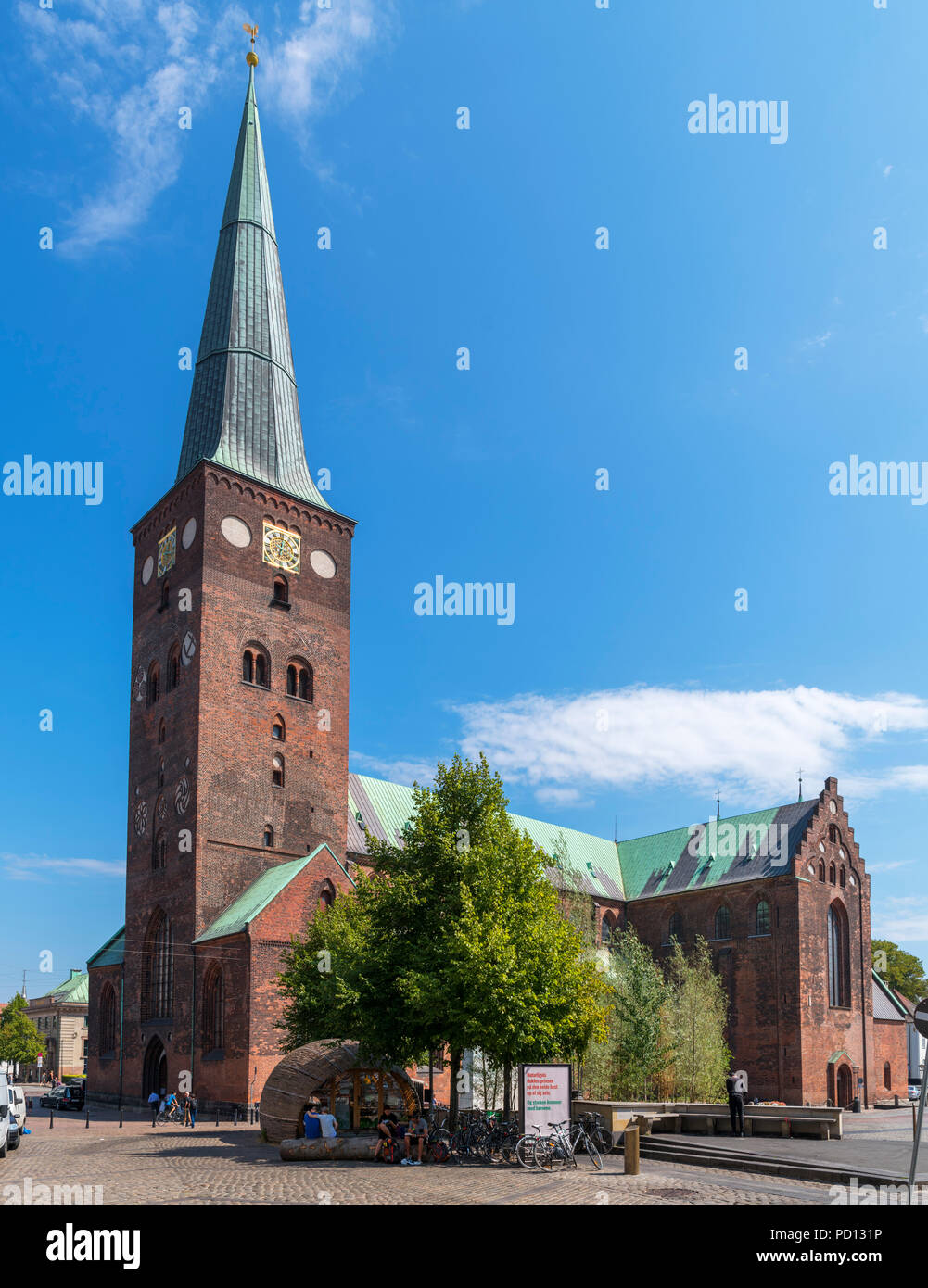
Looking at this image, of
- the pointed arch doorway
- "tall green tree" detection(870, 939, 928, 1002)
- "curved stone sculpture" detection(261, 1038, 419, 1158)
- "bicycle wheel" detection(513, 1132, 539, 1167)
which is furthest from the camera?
"tall green tree" detection(870, 939, 928, 1002)

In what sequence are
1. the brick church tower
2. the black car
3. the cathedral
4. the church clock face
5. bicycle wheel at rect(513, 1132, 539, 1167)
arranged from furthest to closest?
1. the church clock face
2. the black car
3. the cathedral
4. the brick church tower
5. bicycle wheel at rect(513, 1132, 539, 1167)

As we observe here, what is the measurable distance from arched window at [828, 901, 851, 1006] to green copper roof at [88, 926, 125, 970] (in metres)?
36.1

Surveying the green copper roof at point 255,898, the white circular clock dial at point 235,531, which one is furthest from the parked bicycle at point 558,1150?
the white circular clock dial at point 235,531

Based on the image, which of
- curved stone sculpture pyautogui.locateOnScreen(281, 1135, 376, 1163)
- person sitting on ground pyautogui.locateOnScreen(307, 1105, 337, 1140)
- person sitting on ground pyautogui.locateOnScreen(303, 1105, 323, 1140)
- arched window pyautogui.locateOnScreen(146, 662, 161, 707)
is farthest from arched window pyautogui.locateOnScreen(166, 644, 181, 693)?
curved stone sculpture pyautogui.locateOnScreen(281, 1135, 376, 1163)

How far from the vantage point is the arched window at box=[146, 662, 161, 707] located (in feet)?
164

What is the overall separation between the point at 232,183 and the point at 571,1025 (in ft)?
165

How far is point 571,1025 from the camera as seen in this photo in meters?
25.6

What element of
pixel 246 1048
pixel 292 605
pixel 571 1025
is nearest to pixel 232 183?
pixel 292 605

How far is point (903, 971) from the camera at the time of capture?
8581 centimetres

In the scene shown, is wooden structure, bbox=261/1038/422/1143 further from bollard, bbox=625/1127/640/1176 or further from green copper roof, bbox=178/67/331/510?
green copper roof, bbox=178/67/331/510

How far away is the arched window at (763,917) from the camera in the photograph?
185 ft

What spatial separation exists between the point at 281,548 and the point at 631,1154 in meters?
35.8

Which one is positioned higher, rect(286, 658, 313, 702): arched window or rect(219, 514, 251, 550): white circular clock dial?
rect(219, 514, 251, 550): white circular clock dial

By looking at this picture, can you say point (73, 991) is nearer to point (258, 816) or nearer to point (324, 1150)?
point (258, 816)
